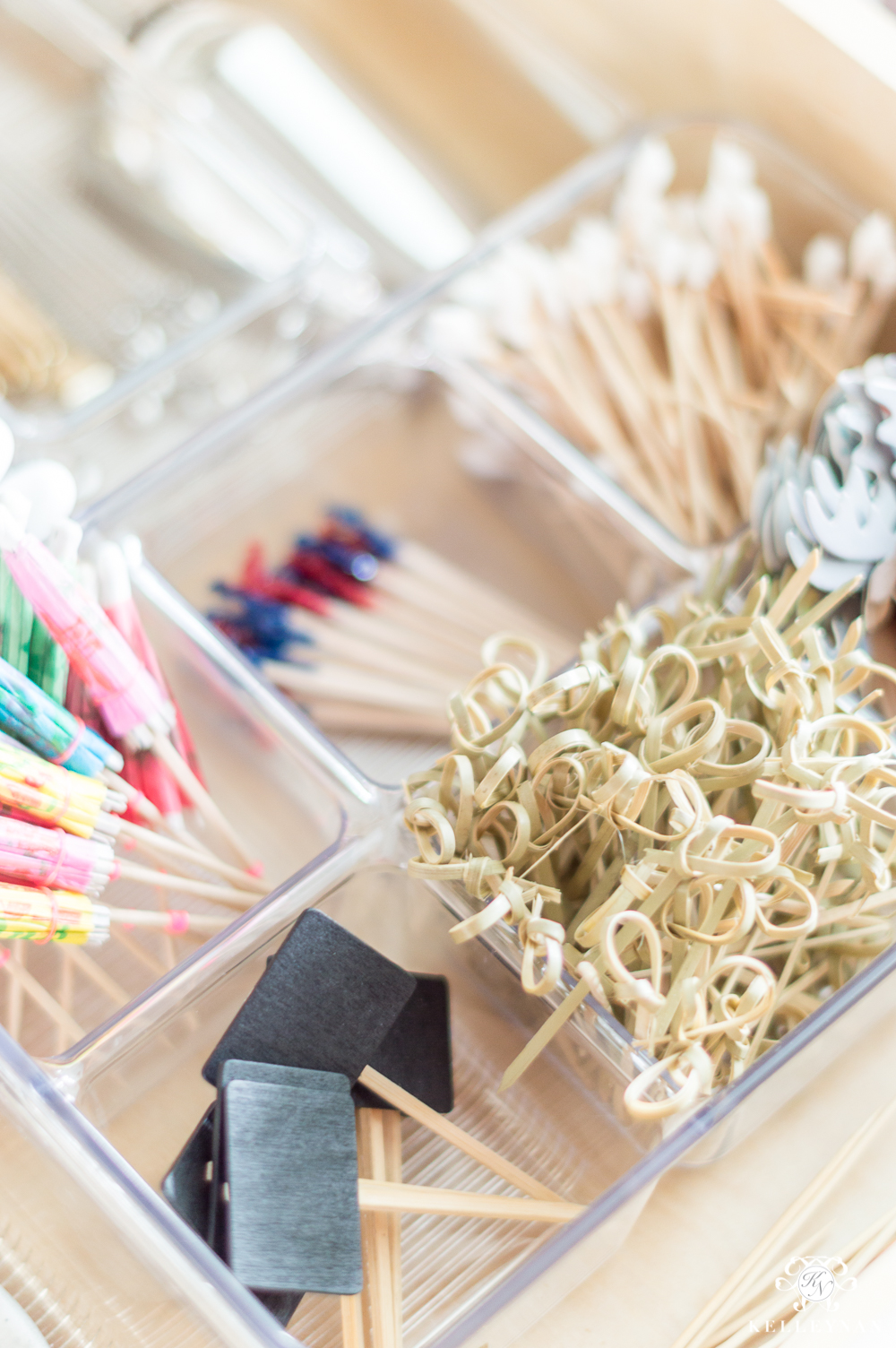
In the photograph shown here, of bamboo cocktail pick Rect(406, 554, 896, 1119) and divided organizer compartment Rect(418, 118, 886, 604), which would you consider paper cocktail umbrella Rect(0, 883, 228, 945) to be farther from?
divided organizer compartment Rect(418, 118, 886, 604)

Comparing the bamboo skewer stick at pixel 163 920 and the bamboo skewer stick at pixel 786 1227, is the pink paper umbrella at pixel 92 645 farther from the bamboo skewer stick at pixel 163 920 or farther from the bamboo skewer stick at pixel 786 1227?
the bamboo skewer stick at pixel 786 1227

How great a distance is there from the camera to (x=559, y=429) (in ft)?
3.05

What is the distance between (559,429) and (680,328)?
0.13 m

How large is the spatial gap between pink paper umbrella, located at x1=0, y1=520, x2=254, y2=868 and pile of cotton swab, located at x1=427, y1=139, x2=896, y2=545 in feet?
1.37

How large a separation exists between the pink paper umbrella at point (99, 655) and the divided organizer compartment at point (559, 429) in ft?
1.22

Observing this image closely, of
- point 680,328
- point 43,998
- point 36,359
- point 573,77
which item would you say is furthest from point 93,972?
point 573,77

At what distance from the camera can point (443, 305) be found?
92 centimetres

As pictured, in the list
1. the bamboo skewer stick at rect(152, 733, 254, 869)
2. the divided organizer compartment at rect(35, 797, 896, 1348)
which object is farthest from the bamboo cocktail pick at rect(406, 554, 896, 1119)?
the bamboo skewer stick at rect(152, 733, 254, 869)

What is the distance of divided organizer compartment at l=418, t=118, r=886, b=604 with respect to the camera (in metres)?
0.84

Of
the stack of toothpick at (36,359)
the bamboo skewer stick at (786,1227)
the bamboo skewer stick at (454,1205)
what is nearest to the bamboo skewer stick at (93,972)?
the bamboo skewer stick at (454,1205)

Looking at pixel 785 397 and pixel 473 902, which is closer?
pixel 473 902

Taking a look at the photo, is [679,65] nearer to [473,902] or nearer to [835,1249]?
[473,902]

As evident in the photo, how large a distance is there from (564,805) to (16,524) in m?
0.34

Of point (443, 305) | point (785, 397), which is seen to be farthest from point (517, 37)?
point (785, 397)
